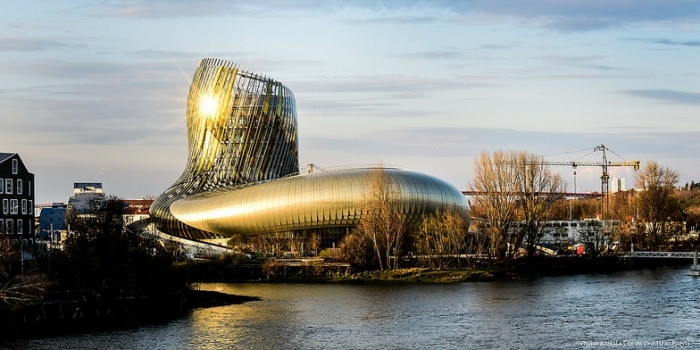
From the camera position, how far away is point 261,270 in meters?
81.8

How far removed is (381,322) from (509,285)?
21871 mm

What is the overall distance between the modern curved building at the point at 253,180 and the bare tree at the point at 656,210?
1935 cm

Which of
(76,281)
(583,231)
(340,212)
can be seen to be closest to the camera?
(76,281)

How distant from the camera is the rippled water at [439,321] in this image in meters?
41.6

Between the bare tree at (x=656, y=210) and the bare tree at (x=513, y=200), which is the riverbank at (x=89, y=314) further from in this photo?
the bare tree at (x=656, y=210)

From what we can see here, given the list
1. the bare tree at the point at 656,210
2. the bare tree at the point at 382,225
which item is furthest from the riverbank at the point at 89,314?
the bare tree at the point at 656,210

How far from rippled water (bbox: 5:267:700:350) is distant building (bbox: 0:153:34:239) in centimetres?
1798

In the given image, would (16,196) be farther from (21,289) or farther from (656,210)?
(656,210)

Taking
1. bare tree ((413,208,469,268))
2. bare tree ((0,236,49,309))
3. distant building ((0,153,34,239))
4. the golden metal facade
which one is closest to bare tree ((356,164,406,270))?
bare tree ((413,208,469,268))

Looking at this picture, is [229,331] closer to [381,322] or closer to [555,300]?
[381,322]

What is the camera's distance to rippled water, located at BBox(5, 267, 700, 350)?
1639 inches

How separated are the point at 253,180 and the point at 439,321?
73.0 m

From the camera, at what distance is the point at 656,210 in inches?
4149

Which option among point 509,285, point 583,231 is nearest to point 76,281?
point 509,285
